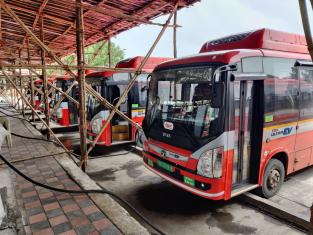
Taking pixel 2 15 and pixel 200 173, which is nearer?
pixel 200 173

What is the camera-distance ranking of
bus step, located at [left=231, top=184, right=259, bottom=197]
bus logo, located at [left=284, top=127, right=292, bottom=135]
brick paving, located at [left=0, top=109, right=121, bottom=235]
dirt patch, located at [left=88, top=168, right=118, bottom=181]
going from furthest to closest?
1. dirt patch, located at [left=88, top=168, right=118, bottom=181]
2. bus logo, located at [left=284, top=127, right=292, bottom=135]
3. bus step, located at [left=231, top=184, right=259, bottom=197]
4. brick paving, located at [left=0, top=109, right=121, bottom=235]

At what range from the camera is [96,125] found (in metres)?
7.66

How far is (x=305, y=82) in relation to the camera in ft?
15.9

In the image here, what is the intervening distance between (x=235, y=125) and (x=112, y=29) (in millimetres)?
5110

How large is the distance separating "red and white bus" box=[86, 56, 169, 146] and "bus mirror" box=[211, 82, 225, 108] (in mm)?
4499

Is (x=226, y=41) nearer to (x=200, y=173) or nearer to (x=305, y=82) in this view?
(x=305, y=82)

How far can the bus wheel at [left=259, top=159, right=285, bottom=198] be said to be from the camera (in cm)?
432

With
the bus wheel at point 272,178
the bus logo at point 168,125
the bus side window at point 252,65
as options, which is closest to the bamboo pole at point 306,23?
the bus side window at point 252,65

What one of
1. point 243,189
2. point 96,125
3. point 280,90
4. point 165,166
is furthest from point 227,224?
point 96,125

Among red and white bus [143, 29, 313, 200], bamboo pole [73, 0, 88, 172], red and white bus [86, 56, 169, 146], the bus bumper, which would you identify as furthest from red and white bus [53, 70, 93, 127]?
the bus bumper

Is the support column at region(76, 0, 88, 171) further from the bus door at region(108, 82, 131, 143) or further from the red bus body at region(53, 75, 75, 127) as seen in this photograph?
the red bus body at region(53, 75, 75, 127)

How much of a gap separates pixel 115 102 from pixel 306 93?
535 centimetres

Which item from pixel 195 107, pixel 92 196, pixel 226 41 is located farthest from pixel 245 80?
pixel 92 196

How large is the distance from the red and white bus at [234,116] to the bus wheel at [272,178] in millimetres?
18
